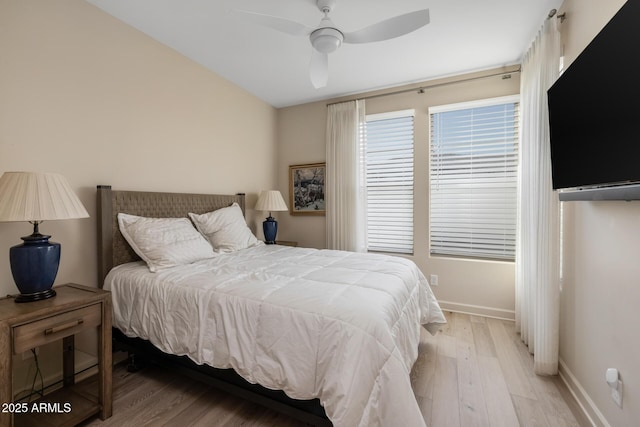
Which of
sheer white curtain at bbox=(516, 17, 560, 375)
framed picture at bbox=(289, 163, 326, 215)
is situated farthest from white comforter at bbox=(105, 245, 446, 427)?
framed picture at bbox=(289, 163, 326, 215)

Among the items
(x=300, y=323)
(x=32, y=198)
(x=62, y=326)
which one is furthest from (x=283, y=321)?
(x=32, y=198)

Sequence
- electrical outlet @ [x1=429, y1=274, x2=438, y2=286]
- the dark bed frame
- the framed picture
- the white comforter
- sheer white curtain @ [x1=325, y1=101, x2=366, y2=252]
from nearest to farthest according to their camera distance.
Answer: the white comforter → the dark bed frame → electrical outlet @ [x1=429, y1=274, x2=438, y2=286] → sheer white curtain @ [x1=325, y1=101, x2=366, y2=252] → the framed picture

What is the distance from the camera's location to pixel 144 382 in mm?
1966

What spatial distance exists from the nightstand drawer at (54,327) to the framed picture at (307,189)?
9.09ft

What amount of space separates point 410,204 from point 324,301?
2.40 metres

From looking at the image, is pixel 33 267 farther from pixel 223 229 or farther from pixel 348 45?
pixel 348 45

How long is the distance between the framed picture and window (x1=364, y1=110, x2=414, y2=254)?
2.26 feet

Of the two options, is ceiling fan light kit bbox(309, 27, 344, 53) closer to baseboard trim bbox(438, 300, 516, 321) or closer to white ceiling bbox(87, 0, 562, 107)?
white ceiling bbox(87, 0, 562, 107)

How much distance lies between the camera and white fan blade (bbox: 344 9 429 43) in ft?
5.26

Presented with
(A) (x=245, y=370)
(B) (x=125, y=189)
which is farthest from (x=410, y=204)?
(B) (x=125, y=189)

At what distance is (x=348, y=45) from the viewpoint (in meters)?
2.58

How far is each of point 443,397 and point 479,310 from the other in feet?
5.42

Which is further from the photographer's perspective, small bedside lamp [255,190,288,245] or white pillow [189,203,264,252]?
small bedside lamp [255,190,288,245]

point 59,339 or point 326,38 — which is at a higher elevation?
point 326,38
